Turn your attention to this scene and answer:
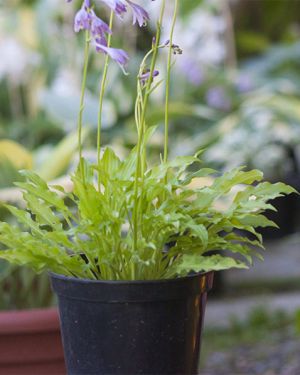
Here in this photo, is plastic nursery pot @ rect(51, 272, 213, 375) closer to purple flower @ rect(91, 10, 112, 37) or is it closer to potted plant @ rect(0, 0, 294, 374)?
potted plant @ rect(0, 0, 294, 374)

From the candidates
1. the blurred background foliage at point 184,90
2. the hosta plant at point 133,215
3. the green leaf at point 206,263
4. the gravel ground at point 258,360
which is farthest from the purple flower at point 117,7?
the blurred background foliage at point 184,90

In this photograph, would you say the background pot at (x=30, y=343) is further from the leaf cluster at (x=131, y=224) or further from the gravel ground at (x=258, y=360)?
the gravel ground at (x=258, y=360)

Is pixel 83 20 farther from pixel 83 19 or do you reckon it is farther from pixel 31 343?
pixel 31 343

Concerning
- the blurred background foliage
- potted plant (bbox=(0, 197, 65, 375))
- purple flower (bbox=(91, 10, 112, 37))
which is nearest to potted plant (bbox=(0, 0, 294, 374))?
purple flower (bbox=(91, 10, 112, 37))

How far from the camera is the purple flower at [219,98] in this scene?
402 centimetres

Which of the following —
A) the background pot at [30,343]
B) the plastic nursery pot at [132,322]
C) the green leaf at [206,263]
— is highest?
the green leaf at [206,263]

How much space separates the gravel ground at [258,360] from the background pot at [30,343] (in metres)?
0.83

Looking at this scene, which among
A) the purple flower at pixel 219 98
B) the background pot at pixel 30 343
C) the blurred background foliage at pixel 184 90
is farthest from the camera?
the purple flower at pixel 219 98

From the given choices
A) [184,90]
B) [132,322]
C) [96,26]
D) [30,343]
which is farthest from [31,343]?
[184,90]

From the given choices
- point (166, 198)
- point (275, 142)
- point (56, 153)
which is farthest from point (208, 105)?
point (166, 198)

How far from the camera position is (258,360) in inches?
97.5

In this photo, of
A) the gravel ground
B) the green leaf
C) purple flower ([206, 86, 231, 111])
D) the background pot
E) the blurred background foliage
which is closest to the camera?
the green leaf

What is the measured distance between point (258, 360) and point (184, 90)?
2.09 metres

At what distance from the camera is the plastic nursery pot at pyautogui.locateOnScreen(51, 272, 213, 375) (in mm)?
1094
